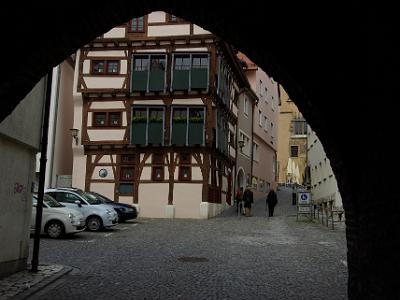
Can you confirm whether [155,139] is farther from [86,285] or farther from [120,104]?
[86,285]

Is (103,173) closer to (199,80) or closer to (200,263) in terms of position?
(199,80)

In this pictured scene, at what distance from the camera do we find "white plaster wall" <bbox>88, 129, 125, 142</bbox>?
29672 mm

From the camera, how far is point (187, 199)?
2856 centimetres

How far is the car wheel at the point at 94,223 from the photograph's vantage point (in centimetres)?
2058

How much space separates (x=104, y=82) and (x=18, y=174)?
791 inches

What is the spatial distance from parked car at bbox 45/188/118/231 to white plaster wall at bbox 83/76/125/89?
389 inches

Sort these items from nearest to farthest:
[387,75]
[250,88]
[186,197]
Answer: [387,75] < [186,197] < [250,88]

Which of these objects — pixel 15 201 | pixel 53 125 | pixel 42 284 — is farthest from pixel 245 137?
pixel 42 284

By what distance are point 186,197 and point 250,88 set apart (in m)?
14.1

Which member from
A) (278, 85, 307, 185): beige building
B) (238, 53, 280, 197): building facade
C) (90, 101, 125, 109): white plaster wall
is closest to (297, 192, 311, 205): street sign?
(90, 101, 125, 109): white plaster wall

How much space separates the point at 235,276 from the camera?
10.7 meters

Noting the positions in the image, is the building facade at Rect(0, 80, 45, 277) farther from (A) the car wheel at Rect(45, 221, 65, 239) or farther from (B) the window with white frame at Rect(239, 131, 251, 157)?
(B) the window with white frame at Rect(239, 131, 251, 157)

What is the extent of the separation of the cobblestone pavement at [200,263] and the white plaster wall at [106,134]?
822 centimetres

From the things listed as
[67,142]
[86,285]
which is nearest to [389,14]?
[86,285]
